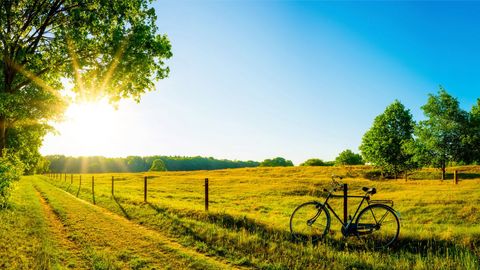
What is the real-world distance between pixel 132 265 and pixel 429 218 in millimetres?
18883

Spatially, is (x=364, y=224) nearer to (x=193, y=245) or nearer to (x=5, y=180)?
(x=193, y=245)

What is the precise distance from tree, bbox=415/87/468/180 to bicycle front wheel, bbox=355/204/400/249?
139 ft

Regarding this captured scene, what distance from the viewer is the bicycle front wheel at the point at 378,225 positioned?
9.78 metres

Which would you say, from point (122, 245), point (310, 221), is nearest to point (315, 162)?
point (310, 221)

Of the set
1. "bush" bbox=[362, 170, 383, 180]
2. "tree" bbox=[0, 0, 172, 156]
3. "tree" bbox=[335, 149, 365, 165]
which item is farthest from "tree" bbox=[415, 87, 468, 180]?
"tree" bbox=[335, 149, 365, 165]

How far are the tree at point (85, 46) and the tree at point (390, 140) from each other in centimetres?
4579

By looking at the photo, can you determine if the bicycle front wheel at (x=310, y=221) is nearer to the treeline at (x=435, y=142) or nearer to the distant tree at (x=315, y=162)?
the treeline at (x=435, y=142)

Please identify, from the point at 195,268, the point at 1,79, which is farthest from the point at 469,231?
the point at 1,79

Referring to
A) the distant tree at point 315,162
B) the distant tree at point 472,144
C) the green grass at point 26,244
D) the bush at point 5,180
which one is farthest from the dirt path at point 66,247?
the distant tree at point 315,162

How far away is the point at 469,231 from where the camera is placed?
1137 cm

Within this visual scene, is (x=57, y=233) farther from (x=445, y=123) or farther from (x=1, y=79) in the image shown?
(x=445, y=123)

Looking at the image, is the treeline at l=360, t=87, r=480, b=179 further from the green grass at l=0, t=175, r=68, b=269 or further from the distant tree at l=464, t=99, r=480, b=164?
the green grass at l=0, t=175, r=68, b=269

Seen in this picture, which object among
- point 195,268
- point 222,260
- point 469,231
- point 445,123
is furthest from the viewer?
point 445,123

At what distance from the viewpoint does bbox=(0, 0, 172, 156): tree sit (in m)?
16.8
